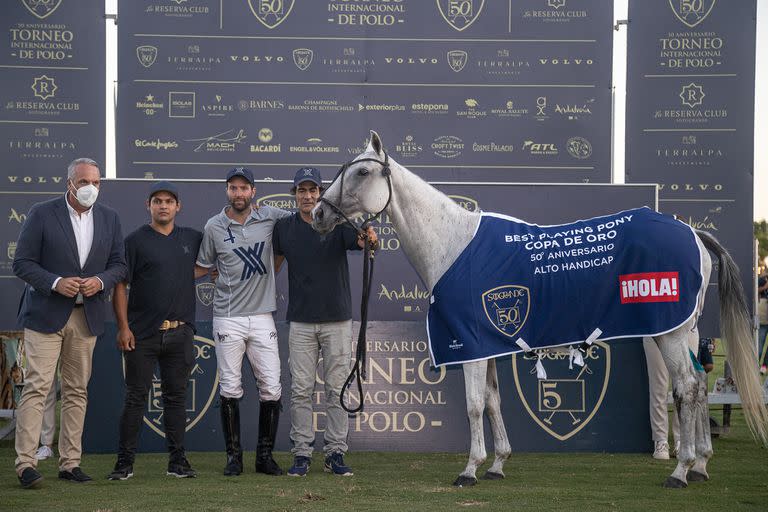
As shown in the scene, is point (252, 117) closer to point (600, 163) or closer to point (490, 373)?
point (600, 163)

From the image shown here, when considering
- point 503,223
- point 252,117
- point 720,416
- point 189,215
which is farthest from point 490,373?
point 720,416

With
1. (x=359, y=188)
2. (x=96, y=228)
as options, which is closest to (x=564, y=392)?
(x=359, y=188)

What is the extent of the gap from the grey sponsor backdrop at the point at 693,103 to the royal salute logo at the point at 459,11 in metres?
1.67

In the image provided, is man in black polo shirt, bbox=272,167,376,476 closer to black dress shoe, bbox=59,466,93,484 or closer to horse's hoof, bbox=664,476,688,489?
black dress shoe, bbox=59,466,93,484

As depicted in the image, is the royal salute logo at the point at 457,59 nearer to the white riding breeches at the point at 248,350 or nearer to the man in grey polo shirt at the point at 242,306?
the man in grey polo shirt at the point at 242,306

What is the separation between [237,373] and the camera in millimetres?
6039

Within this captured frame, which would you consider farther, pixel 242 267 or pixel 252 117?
pixel 252 117

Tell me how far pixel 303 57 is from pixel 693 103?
4152 millimetres

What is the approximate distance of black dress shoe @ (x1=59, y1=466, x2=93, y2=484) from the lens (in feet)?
18.7

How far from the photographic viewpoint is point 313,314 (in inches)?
234

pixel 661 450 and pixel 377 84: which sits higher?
pixel 377 84

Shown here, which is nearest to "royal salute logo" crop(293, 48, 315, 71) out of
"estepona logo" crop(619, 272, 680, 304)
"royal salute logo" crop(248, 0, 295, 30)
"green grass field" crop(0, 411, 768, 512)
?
"royal salute logo" crop(248, 0, 295, 30)

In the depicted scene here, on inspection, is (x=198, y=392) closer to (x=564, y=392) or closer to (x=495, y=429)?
(x=495, y=429)

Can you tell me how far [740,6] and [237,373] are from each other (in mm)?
6710
